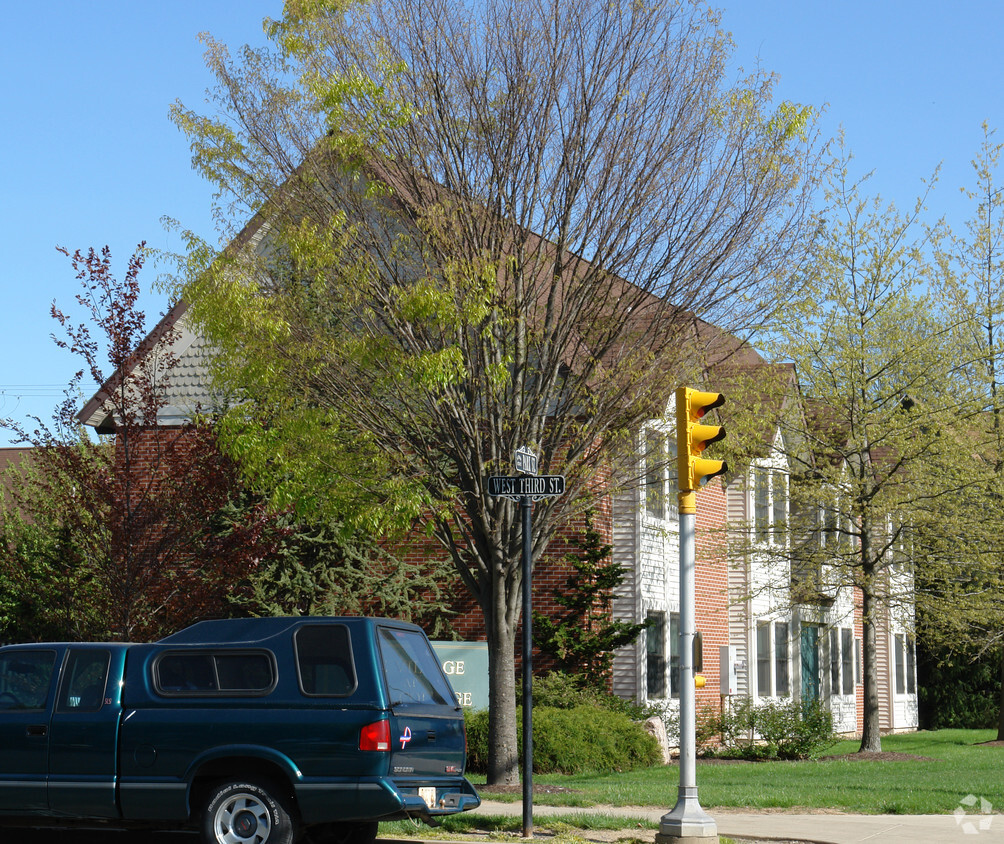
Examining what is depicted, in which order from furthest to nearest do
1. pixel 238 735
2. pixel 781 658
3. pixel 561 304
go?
pixel 781 658 < pixel 561 304 < pixel 238 735

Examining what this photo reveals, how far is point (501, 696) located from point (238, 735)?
6.63 m

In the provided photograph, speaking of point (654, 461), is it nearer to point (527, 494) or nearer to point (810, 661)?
point (527, 494)

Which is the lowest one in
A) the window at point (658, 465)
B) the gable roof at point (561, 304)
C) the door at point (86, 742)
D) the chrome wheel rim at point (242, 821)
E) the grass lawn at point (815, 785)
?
the grass lawn at point (815, 785)

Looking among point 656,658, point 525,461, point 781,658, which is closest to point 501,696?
point 525,461

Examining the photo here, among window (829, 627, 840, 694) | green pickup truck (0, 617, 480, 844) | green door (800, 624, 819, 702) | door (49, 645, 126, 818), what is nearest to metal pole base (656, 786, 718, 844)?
green pickup truck (0, 617, 480, 844)

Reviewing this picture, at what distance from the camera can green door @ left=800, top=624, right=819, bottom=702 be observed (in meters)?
29.5

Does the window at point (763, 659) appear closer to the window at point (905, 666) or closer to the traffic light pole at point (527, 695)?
the window at point (905, 666)

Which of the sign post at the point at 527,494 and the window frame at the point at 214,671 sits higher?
the sign post at the point at 527,494

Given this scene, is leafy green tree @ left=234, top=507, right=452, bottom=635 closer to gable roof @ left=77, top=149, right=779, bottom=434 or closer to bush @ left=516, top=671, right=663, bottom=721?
bush @ left=516, top=671, right=663, bottom=721

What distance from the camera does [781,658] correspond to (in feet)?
92.8

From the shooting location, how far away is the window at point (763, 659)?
27.2 m

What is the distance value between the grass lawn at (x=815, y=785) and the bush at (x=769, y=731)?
0.79 m

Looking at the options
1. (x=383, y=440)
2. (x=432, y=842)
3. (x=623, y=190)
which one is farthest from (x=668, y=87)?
(x=432, y=842)

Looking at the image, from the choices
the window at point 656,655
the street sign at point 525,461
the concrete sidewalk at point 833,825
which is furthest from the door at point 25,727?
the window at point 656,655
